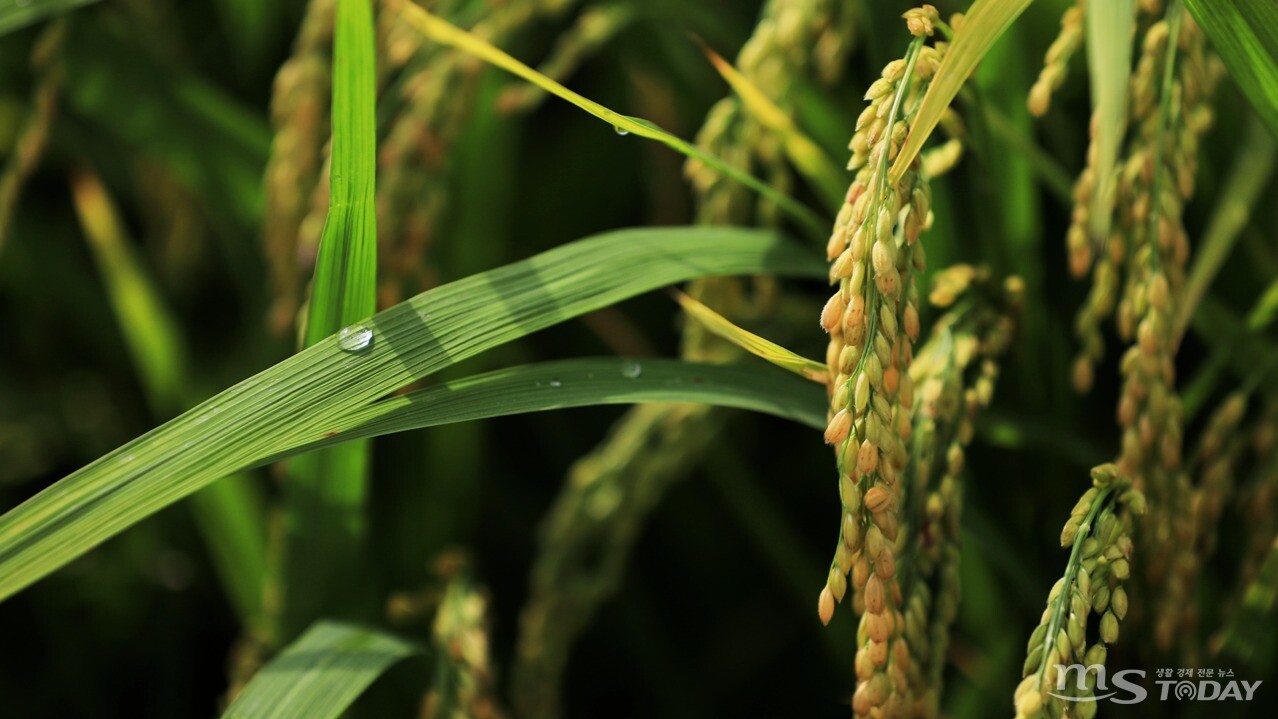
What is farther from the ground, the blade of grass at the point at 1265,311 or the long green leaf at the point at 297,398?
the long green leaf at the point at 297,398

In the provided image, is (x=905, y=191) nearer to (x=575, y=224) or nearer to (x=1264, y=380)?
(x=1264, y=380)

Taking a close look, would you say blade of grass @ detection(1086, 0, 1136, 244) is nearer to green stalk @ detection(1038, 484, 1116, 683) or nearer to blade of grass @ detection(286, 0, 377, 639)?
green stalk @ detection(1038, 484, 1116, 683)

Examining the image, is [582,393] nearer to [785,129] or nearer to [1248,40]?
[785,129]

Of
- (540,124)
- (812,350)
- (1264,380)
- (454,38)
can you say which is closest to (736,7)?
(540,124)

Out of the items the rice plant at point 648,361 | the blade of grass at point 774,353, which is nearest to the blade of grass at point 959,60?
the rice plant at point 648,361

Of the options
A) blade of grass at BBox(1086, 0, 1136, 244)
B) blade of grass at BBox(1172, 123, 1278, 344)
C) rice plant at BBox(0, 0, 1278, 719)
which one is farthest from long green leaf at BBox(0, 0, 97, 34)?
blade of grass at BBox(1172, 123, 1278, 344)

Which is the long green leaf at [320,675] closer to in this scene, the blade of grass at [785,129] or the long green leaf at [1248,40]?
the blade of grass at [785,129]

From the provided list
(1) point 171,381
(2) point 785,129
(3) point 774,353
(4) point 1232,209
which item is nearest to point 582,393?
(3) point 774,353
